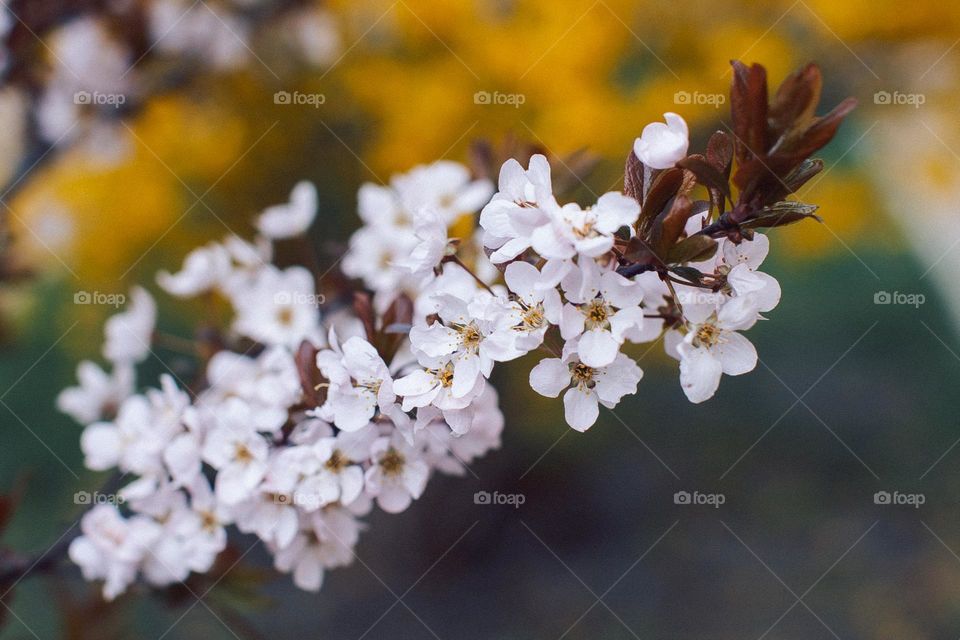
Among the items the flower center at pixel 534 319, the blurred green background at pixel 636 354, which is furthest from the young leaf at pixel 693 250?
the blurred green background at pixel 636 354

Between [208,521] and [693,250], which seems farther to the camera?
[208,521]

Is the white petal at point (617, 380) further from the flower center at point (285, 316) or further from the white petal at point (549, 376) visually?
the flower center at point (285, 316)

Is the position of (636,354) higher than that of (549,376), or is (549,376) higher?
(636,354)

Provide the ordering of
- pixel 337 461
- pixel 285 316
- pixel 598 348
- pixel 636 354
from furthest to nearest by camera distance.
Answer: pixel 636 354 → pixel 285 316 → pixel 337 461 → pixel 598 348

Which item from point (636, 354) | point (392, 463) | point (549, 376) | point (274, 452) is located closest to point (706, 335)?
point (549, 376)

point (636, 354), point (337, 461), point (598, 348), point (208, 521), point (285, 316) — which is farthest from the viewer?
point (636, 354)

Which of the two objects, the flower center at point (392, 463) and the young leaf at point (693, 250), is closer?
the young leaf at point (693, 250)

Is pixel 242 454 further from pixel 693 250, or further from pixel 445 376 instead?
pixel 693 250

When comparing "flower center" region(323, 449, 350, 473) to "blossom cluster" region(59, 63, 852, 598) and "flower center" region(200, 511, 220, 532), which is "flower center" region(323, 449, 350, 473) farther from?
"flower center" region(200, 511, 220, 532)

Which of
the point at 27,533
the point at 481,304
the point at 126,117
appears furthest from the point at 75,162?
the point at 481,304
